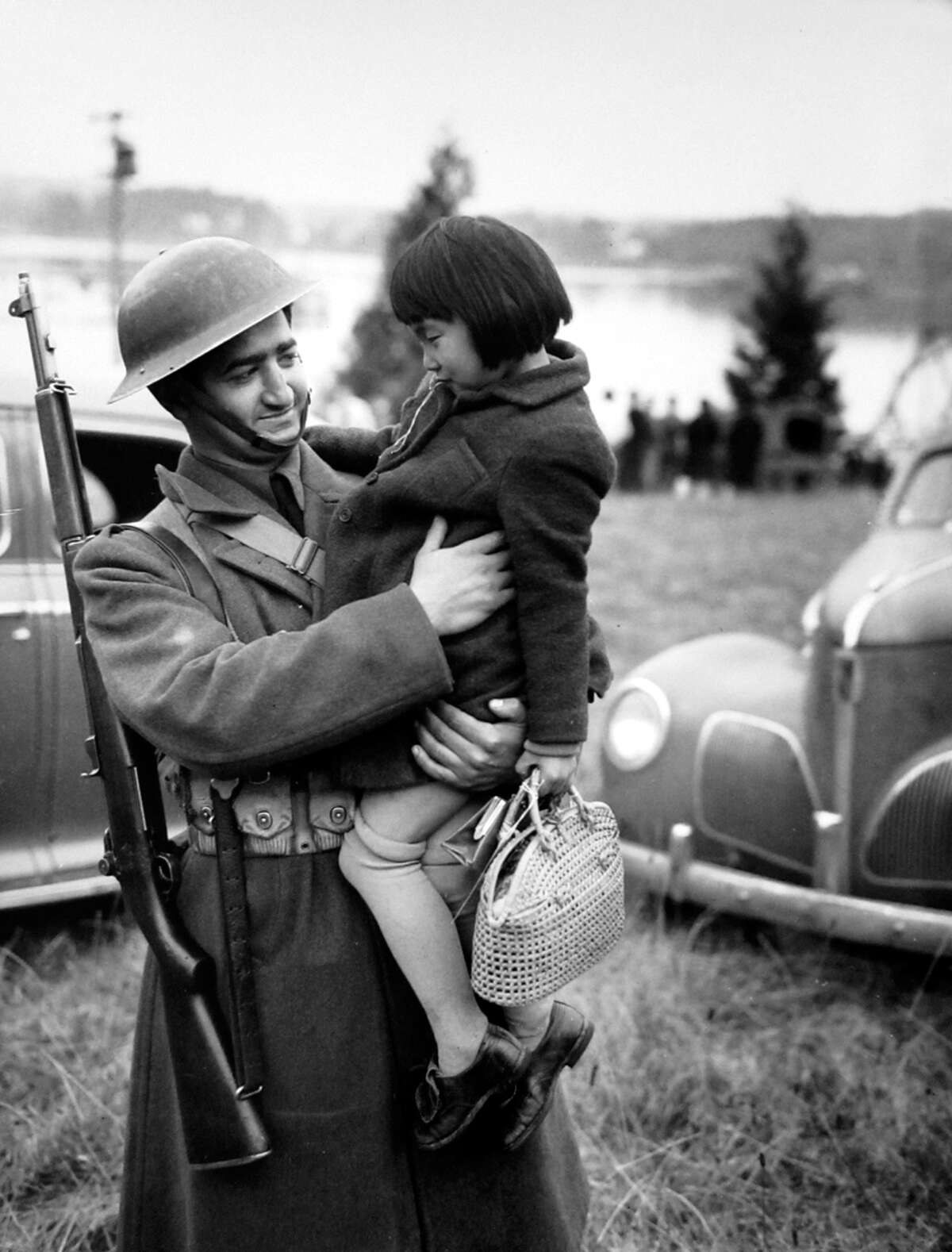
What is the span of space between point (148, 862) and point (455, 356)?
905 mm

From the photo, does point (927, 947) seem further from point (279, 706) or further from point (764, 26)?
point (764, 26)

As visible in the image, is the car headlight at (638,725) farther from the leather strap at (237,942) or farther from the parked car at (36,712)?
the leather strap at (237,942)

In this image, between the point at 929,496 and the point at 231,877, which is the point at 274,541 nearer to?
the point at 231,877

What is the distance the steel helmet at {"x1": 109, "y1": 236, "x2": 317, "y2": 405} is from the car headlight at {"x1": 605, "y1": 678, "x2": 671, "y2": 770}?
2.80 m

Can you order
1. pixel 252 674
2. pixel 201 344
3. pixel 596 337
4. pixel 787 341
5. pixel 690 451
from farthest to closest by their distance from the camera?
1. pixel 787 341
2. pixel 690 451
3. pixel 596 337
4. pixel 201 344
5. pixel 252 674

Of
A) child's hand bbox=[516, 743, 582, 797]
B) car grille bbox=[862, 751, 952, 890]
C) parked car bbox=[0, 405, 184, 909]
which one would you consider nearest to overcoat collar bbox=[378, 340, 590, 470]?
child's hand bbox=[516, 743, 582, 797]

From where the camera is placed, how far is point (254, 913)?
1.92 meters

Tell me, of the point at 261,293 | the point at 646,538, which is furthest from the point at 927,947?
the point at 646,538

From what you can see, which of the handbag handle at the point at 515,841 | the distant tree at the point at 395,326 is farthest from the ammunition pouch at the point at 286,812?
the distant tree at the point at 395,326

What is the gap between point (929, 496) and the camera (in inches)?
175

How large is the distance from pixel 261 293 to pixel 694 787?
112 inches

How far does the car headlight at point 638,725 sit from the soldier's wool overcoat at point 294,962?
2.35m

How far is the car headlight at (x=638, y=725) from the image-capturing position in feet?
14.5

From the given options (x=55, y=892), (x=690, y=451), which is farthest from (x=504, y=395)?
(x=690, y=451)
